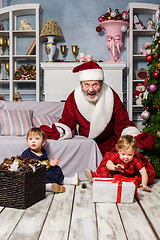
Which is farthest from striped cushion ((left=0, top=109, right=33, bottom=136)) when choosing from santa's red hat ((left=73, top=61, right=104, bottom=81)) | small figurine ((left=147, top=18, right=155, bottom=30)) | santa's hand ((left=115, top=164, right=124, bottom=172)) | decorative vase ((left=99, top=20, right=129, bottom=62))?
small figurine ((left=147, top=18, right=155, bottom=30))

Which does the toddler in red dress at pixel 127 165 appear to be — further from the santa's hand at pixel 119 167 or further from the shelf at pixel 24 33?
the shelf at pixel 24 33

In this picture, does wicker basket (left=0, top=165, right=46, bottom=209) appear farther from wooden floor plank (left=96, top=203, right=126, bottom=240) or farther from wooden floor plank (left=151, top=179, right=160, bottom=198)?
wooden floor plank (left=151, top=179, right=160, bottom=198)

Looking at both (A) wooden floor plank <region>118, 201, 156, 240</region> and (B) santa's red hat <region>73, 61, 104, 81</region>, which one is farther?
(B) santa's red hat <region>73, 61, 104, 81</region>

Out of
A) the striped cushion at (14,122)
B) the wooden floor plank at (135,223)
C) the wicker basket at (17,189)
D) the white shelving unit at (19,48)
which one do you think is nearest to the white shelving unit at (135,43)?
the white shelving unit at (19,48)

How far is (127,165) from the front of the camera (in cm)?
263

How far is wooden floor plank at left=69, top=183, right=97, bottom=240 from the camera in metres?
1.71

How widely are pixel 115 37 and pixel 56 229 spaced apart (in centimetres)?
414

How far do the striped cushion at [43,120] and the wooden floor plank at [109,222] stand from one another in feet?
4.89

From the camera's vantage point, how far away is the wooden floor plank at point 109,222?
1.71 m

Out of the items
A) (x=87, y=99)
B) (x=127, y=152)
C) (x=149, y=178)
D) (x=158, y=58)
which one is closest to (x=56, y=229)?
(x=127, y=152)

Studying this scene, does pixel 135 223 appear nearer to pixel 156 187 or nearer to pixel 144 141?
pixel 156 187

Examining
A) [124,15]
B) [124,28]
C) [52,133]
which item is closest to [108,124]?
[52,133]

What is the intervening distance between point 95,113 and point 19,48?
3.07m

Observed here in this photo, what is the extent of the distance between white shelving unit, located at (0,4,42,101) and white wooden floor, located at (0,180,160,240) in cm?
343
